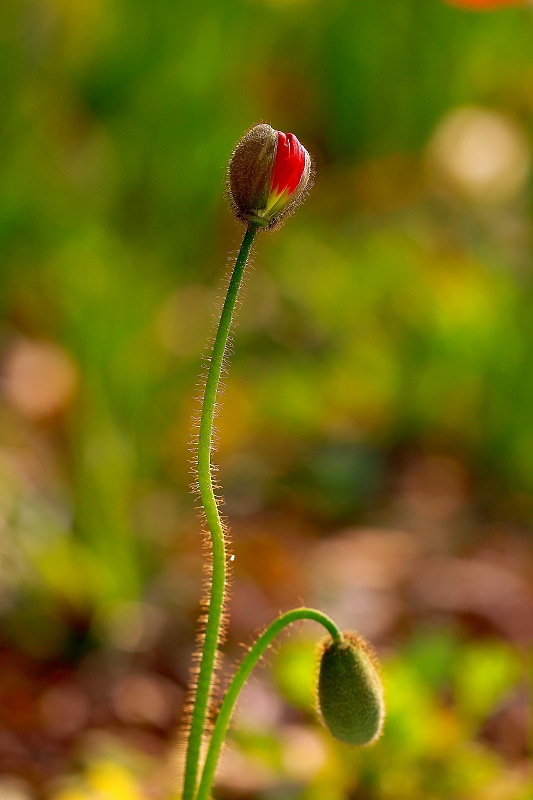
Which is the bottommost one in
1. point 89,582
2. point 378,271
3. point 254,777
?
point 254,777

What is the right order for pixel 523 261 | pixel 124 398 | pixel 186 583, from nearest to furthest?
pixel 186 583, pixel 124 398, pixel 523 261

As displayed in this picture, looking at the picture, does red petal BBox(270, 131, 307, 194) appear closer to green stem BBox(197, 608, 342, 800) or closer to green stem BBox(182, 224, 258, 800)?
green stem BBox(182, 224, 258, 800)

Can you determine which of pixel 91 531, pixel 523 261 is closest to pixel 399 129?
pixel 523 261

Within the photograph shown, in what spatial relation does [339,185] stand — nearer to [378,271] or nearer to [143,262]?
[378,271]

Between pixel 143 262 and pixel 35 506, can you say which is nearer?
pixel 35 506

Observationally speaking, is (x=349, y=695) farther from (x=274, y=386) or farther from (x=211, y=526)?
(x=274, y=386)
